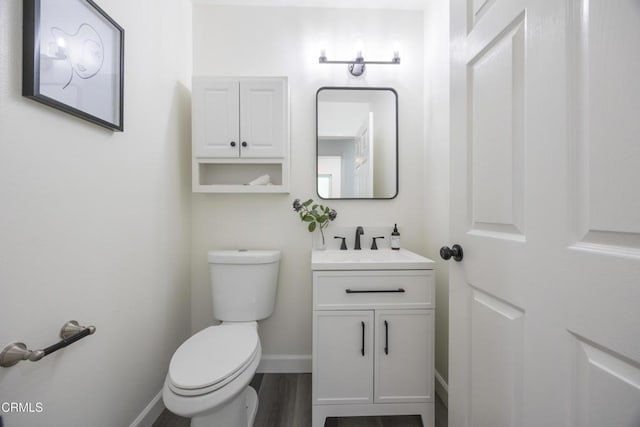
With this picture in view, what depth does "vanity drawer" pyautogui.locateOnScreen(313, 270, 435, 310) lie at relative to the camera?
1309mm

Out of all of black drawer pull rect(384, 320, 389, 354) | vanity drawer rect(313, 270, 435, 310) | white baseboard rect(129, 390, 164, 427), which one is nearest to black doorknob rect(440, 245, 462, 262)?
vanity drawer rect(313, 270, 435, 310)

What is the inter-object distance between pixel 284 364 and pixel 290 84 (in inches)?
75.8

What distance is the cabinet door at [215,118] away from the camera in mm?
1611

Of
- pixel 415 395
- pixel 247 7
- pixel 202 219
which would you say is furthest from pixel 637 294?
pixel 247 7

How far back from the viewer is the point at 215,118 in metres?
1.62

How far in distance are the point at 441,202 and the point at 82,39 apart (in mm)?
1783

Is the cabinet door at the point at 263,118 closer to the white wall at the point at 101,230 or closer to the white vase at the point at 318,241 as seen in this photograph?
the white wall at the point at 101,230

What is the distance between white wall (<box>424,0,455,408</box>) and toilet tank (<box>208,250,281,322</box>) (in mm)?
1079

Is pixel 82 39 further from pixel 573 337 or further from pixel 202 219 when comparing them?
pixel 573 337

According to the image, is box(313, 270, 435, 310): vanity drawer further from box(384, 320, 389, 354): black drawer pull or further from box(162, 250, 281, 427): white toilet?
box(162, 250, 281, 427): white toilet

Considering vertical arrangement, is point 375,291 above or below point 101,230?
below

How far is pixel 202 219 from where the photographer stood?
1.81 meters
